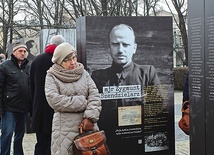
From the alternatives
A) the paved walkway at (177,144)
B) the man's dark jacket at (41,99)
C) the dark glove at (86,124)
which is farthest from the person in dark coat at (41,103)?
the paved walkway at (177,144)

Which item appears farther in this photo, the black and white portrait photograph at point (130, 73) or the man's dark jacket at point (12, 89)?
the man's dark jacket at point (12, 89)

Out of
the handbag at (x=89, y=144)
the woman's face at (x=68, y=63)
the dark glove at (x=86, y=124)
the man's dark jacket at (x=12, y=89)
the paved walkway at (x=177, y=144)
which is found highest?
the woman's face at (x=68, y=63)

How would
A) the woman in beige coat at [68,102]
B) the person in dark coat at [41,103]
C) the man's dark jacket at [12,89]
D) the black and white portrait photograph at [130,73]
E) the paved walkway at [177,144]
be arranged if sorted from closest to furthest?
the woman in beige coat at [68,102] → the person in dark coat at [41,103] → the black and white portrait photograph at [130,73] → the man's dark jacket at [12,89] → the paved walkway at [177,144]

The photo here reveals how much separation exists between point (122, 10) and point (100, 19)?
14.7 m

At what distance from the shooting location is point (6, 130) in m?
5.78

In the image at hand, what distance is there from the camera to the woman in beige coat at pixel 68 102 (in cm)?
426

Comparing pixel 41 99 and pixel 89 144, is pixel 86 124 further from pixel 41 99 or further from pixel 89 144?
pixel 41 99

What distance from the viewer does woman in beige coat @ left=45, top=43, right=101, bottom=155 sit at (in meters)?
4.26

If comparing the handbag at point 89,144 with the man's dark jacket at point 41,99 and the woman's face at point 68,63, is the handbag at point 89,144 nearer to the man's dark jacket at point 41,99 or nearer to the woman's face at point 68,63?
the woman's face at point 68,63

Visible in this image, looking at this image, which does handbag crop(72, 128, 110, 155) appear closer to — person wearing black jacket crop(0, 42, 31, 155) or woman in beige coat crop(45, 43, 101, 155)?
woman in beige coat crop(45, 43, 101, 155)

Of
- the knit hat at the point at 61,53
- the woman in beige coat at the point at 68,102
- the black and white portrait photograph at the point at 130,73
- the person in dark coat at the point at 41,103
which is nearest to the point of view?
the woman in beige coat at the point at 68,102

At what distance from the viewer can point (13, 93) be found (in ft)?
18.9

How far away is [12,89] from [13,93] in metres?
0.06

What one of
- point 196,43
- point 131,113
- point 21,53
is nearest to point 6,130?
point 21,53
